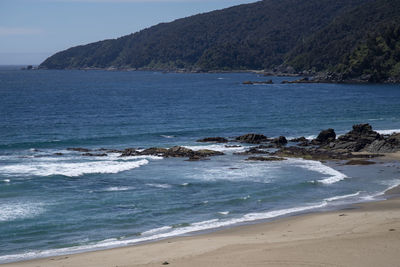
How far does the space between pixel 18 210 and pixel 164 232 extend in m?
7.72

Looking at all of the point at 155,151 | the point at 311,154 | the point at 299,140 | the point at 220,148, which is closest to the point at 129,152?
the point at 155,151

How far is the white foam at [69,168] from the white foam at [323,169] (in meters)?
10.5

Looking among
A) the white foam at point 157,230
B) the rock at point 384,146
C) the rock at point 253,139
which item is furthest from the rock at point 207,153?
the white foam at point 157,230

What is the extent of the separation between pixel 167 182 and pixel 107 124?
28.8 metres

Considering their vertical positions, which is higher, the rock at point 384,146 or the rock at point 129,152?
the rock at point 384,146

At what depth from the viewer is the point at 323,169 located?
3203 cm

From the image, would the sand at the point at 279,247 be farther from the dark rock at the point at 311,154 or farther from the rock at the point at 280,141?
the rock at the point at 280,141

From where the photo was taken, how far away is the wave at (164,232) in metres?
17.9

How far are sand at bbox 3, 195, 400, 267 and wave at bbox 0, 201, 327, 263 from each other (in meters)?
0.94

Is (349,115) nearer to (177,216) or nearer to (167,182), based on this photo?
(167,182)

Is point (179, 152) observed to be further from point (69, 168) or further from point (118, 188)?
point (118, 188)

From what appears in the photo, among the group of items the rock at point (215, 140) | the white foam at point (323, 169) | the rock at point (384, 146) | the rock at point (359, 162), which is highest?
the rock at point (384, 146)

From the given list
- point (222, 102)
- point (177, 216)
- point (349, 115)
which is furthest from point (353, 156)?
point (222, 102)

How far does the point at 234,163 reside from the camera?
34.4 metres
